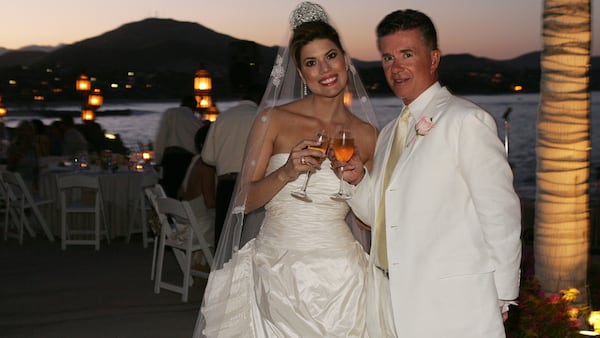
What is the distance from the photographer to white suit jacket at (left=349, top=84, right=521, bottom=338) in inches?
105

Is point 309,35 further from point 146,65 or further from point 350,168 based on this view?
point 146,65

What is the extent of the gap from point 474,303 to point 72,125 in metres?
11.1

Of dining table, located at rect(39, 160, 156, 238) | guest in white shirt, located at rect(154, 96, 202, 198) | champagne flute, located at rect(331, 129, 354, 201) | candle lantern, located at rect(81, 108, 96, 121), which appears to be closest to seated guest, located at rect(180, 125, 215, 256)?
dining table, located at rect(39, 160, 156, 238)

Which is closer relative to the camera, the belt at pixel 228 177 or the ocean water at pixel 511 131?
the belt at pixel 228 177

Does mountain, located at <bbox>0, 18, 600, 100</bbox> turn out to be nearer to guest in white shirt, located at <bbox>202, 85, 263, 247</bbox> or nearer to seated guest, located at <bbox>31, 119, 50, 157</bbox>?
seated guest, located at <bbox>31, 119, 50, 157</bbox>

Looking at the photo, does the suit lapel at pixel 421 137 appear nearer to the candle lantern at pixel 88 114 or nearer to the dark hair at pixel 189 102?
the dark hair at pixel 189 102

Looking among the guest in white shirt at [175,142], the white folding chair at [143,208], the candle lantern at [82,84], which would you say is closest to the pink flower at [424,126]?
the white folding chair at [143,208]

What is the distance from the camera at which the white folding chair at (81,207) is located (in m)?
9.04

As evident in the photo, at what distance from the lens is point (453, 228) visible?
2.78m

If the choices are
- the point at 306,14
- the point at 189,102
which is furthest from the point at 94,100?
the point at 306,14

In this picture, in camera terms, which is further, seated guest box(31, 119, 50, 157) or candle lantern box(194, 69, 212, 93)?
candle lantern box(194, 69, 212, 93)

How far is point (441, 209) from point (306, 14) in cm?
137

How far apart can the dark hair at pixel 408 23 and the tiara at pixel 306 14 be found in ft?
2.86

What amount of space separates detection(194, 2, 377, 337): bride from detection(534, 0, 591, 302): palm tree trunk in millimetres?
1289
